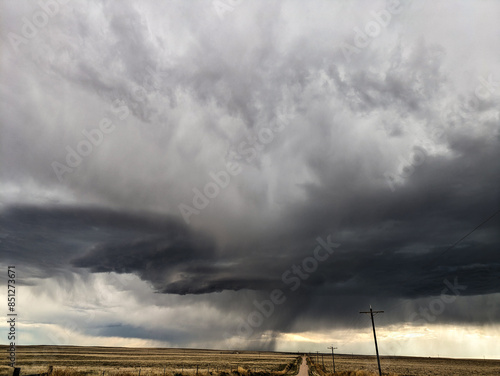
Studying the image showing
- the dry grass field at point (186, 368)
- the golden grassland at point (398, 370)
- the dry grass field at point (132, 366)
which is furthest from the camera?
the golden grassland at point (398, 370)

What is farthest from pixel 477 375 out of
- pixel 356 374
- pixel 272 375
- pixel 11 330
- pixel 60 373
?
pixel 11 330

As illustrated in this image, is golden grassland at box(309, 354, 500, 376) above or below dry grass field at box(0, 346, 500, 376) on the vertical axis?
below

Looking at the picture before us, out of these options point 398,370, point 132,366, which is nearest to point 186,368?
point 132,366

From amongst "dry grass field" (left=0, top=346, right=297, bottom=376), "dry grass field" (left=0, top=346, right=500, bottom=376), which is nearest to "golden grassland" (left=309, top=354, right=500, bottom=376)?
"dry grass field" (left=0, top=346, right=500, bottom=376)

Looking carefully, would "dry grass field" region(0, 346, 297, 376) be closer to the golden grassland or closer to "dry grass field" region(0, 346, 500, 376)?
→ "dry grass field" region(0, 346, 500, 376)

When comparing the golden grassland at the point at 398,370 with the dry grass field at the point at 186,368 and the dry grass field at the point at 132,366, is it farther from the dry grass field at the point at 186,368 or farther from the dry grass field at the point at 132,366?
the dry grass field at the point at 132,366

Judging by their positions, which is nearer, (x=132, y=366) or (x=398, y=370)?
(x=132, y=366)

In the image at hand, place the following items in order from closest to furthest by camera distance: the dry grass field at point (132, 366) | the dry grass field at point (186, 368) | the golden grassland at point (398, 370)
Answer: the dry grass field at point (186, 368) → the dry grass field at point (132, 366) → the golden grassland at point (398, 370)

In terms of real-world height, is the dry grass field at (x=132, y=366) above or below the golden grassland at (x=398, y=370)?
above

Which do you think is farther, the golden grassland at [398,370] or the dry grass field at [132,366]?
the golden grassland at [398,370]

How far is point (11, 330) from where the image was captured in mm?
26406

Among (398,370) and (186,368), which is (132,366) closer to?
(186,368)

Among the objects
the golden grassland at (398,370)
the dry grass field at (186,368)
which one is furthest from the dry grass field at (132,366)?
the golden grassland at (398,370)

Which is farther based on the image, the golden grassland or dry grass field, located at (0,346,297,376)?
the golden grassland
